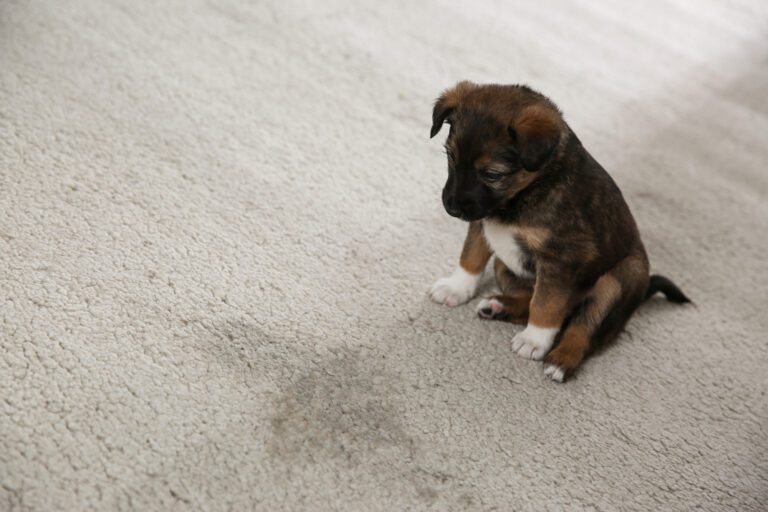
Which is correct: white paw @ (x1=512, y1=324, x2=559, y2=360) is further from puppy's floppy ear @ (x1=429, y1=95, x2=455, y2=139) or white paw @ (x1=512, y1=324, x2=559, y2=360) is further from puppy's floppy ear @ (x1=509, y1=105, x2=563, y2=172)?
puppy's floppy ear @ (x1=429, y1=95, x2=455, y2=139)

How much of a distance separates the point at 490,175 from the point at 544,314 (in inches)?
16.4

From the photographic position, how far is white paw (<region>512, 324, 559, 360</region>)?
Answer: 6.17ft

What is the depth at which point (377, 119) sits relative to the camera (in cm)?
284

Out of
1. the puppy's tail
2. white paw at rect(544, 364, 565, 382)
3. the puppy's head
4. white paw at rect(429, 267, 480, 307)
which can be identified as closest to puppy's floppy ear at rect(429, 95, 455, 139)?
the puppy's head

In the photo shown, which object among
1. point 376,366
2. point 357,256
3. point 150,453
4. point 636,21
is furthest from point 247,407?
point 636,21

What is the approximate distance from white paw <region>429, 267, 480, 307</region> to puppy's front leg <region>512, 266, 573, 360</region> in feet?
0.68

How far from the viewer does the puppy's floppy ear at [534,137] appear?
5.30 feet

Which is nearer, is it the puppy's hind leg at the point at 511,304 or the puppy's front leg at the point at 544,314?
the puppy's front leg at the point at 544,314

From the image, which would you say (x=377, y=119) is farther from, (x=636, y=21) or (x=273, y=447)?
(x=636, y=21)

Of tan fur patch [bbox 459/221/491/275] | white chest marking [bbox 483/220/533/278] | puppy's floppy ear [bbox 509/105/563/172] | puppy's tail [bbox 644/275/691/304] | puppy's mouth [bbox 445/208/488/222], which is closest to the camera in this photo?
puppy's floppy ear [bbox 509/105/563/172]

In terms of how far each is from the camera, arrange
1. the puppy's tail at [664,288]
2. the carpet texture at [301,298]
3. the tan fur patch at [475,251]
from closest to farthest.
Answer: the carpet texture at [301,298] → the tan fur patch at [475,251] → the puppy's tail at [664,288]

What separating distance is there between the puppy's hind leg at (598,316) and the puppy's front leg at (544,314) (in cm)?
4

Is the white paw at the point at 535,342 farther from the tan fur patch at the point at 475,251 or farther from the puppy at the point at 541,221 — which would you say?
the tan fur patch at the point at 475,251

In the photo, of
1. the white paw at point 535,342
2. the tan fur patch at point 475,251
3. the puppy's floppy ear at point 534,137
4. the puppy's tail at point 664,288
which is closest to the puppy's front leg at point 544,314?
the white paw at point 535,342
